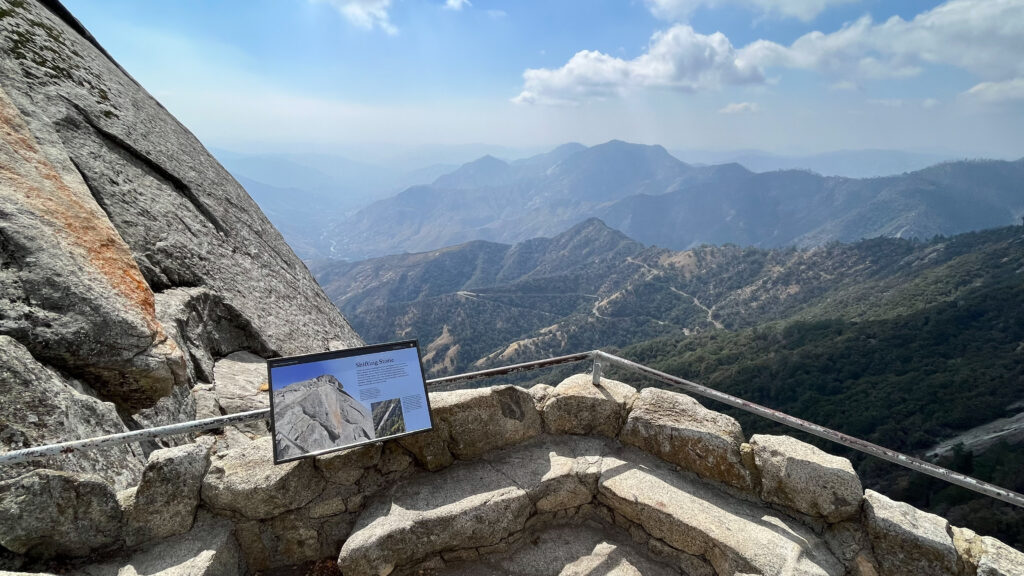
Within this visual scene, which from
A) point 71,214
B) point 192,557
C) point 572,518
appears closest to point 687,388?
point 572,518

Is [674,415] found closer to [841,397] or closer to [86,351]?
[86,351]

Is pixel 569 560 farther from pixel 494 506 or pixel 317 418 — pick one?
pixel 317 418

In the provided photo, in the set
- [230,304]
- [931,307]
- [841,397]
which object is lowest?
[841,397]

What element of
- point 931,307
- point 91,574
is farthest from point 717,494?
point 931,307

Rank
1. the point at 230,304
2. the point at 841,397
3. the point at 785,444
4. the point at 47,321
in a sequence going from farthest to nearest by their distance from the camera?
1. the point at 841,397
2. the point at 230,304
3. the point at 785,444
4. the point at 47,321

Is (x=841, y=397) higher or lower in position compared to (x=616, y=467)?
lower

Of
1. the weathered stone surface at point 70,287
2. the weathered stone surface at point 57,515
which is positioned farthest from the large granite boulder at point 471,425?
the weathered stone surface at point 70,287
